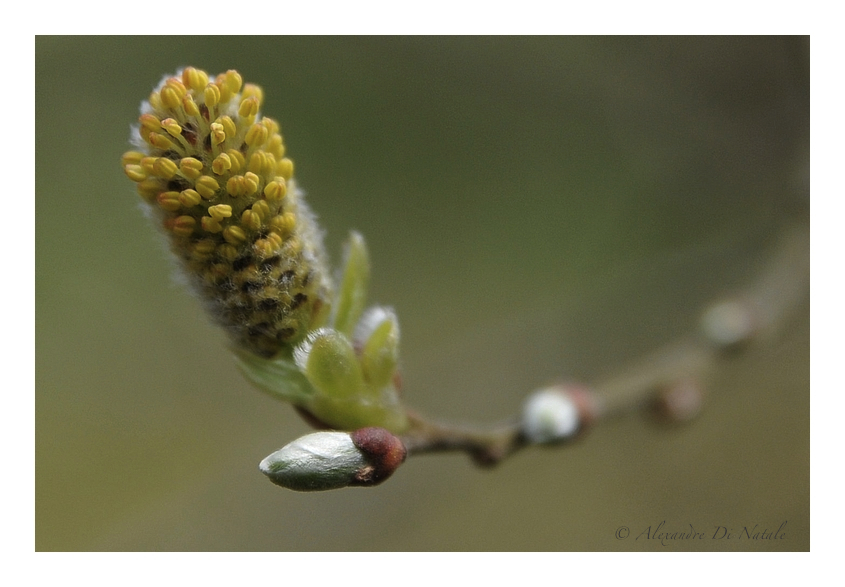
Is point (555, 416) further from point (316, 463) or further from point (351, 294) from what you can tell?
point (316, 463)

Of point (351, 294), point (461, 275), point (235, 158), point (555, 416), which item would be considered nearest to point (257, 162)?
point (235, 158)

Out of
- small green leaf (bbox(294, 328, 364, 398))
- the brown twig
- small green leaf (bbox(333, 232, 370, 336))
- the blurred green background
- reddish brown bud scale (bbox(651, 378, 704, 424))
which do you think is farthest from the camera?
the blurred green background

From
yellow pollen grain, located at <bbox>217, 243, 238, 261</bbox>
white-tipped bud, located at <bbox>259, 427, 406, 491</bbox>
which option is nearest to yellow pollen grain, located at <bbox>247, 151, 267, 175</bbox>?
yellow pollen grain, located at <bbox>217, 243, 238, 261</bbox>

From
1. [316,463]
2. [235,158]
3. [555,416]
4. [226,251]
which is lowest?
[316,463]

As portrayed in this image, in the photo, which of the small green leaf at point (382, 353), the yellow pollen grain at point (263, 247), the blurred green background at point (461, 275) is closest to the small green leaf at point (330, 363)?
the small green leaf at point (382, 353)

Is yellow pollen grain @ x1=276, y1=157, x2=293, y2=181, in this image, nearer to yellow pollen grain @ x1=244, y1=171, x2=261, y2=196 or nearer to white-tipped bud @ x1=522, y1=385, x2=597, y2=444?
yellow pollen grain @ x1=244, y1=171, x2=261, y2=196

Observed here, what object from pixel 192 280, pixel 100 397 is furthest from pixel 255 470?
pixel 192 280
